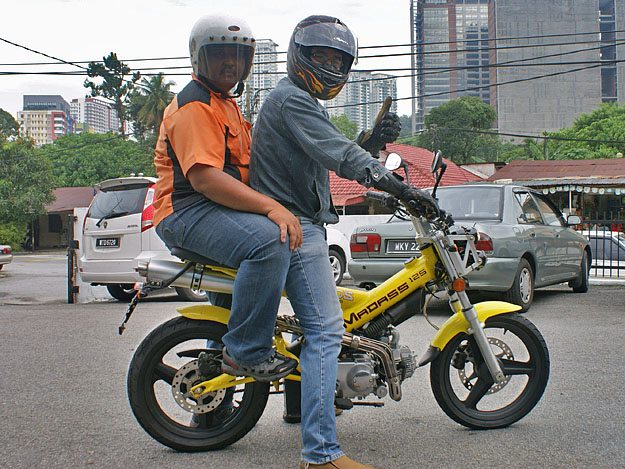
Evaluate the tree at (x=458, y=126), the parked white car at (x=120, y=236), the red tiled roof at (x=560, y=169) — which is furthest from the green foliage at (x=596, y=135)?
the parked white car at (x=120, y=236)

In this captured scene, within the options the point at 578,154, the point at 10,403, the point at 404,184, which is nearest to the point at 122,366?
the point at 10,403

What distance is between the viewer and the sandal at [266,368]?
3.44m

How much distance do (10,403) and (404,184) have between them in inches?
117

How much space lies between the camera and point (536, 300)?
10.1 metres

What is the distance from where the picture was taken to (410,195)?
3.45 m

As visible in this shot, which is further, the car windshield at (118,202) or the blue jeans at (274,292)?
the car windshield at (118,202)

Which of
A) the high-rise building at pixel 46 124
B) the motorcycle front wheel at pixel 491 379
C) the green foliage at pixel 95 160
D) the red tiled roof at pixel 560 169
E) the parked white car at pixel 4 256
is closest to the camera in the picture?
the motorcycle front wheel at pixel 491 379

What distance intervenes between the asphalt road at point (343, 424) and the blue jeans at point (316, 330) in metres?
0.43

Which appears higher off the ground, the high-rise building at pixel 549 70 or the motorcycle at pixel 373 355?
the high-rise building at pixel 549 70

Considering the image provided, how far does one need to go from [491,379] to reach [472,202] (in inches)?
208

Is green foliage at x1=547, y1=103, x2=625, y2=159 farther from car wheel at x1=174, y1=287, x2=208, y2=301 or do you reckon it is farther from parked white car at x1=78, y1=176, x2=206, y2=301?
parked white car at x1=78, y1=176, x2=206, y2=301

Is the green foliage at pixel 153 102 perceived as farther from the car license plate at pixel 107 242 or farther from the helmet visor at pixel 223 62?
the helmet visor at pixel 223 62

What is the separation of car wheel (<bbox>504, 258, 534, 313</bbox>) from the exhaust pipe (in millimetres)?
5488

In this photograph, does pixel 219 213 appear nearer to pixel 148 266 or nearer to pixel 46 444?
pixel 148 266
